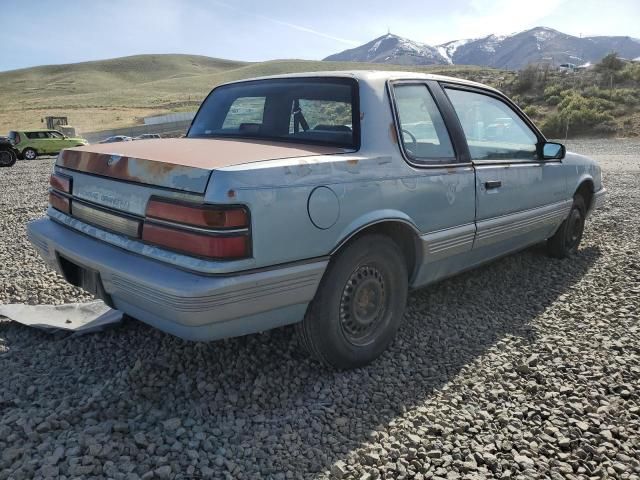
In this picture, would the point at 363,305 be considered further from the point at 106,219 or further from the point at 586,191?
the point at 586,191

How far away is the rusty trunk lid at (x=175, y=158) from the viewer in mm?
2320

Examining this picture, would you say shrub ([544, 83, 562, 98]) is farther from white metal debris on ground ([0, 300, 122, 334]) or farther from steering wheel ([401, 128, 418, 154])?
white metal debris on ground ([0, 300, 122, 334])

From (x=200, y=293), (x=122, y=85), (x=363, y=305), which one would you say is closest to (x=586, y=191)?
(x=363, y=305)

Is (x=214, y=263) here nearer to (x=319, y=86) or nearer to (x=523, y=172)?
(x=319, y=86)

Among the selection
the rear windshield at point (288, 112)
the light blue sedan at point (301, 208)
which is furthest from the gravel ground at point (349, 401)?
the rear windshield at point (288, 112)

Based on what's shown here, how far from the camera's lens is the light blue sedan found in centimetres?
228

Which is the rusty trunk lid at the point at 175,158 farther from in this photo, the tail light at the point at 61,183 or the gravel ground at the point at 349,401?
the gravel ground at the point at 349,401

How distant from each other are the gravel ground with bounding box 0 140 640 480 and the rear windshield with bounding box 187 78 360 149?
50.8 inches

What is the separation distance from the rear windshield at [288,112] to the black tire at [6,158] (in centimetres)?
1704

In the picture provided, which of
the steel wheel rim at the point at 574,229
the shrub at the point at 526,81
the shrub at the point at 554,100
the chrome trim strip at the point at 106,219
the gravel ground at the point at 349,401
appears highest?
the shrub at the point at 526,81

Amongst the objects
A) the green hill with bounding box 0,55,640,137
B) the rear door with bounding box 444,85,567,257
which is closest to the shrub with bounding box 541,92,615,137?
the green hill with bounding box 0,55,640,137

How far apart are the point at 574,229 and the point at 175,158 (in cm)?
422

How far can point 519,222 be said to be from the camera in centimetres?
400

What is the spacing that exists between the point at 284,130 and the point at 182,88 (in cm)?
10431
